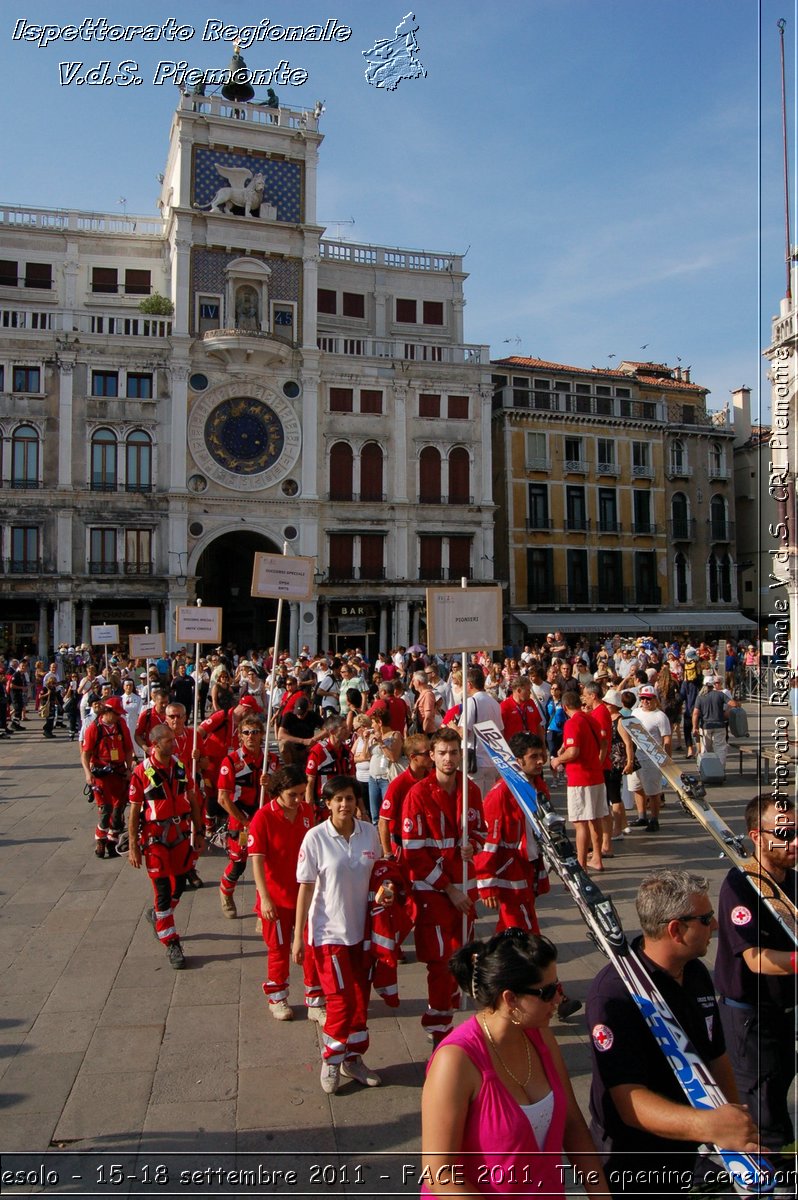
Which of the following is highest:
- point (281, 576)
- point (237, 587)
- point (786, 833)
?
point (237, 587)

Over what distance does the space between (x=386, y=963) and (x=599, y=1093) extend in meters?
2.16

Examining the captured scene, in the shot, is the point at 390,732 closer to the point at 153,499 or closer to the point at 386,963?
the point at 386,963

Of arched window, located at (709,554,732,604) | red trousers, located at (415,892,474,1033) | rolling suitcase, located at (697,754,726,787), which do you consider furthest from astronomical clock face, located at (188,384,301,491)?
red trousers, located at (415,892,474,1033)

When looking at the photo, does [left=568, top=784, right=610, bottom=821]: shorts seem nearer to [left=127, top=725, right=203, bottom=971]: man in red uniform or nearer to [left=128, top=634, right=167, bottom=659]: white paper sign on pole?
[left=127, top=725, right=203, bottom=971]: man in red uniform

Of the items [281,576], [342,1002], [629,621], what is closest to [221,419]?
[629,621]

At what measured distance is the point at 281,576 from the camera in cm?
928

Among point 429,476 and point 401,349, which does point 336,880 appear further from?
point 401,349

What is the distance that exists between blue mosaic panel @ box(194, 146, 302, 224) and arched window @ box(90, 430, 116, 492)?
33.3ft

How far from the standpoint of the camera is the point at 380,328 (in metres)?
39.6

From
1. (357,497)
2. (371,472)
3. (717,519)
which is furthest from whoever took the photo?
(717,519)

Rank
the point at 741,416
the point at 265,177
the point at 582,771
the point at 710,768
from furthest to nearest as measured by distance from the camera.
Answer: the point at 741,416, the point at 265,177, the point at 710,768, the point at 582,771

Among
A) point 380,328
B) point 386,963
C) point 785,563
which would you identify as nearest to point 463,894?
point 386,963

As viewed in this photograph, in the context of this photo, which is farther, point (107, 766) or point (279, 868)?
point (107, 766)

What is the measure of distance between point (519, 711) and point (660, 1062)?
7.10 metres
